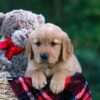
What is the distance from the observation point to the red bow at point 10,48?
4359mm

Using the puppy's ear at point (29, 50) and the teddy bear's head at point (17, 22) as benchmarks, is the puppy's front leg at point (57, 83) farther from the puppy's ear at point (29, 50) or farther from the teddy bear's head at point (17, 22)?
the teddy bear's head at point (17, 22)

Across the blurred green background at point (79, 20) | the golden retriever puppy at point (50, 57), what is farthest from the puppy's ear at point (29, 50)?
the blurred green background at point (79, 20)

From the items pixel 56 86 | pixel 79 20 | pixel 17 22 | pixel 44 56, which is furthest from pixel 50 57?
pixel 79 20

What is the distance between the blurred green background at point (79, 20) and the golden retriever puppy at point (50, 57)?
14.2 feet

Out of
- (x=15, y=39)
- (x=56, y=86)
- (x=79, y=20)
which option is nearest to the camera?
(x=56, y=86)

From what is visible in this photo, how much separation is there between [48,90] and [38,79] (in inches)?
2.9

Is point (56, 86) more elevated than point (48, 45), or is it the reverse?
point (48, 45)

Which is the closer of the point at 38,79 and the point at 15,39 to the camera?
the point at 38,79

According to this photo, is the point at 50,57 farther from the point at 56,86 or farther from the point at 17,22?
the point at 17,22

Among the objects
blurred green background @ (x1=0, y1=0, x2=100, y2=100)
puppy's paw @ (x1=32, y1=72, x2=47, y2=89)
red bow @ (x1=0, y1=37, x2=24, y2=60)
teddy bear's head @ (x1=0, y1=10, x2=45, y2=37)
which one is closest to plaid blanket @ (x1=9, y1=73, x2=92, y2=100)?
puppy's paw @ (x1=32, y1=72, x2=47, y2=89)

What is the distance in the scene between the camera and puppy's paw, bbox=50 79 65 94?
4.04 meters

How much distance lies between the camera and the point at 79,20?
1008cm

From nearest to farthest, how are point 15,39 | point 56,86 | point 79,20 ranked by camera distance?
point 56,86 < point 15,39 < point 79,20

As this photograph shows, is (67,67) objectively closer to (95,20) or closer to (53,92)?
(53,92)
